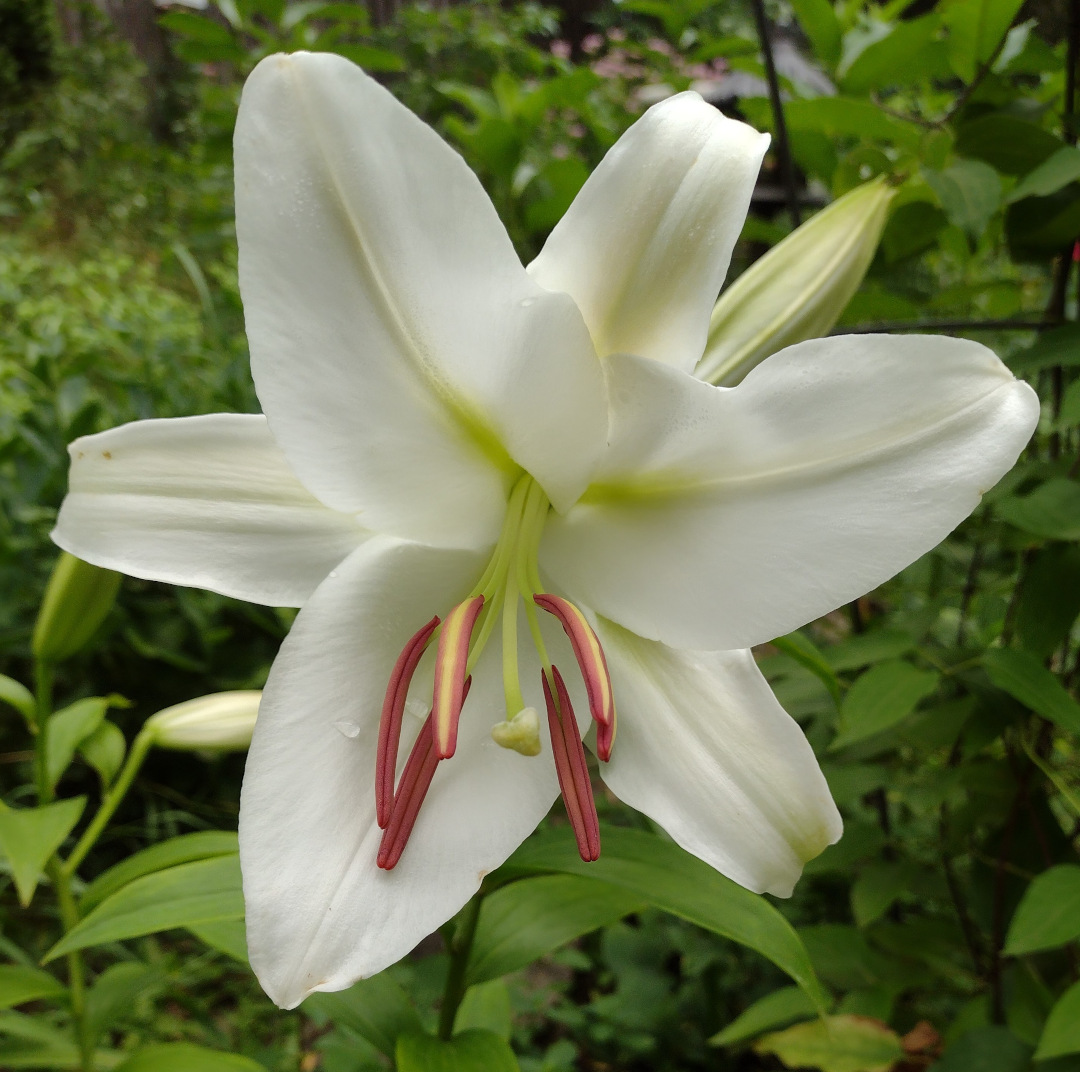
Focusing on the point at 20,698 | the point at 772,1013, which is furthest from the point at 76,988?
the point at 772,1013

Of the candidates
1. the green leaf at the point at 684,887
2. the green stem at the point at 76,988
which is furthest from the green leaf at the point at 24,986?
the green leaf at the point at 684,887

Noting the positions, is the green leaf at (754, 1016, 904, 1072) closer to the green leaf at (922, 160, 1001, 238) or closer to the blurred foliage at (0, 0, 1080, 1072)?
the blurred foliage at (0, 0, 1080, 1072)

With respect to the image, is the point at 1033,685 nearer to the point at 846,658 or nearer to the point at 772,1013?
the point at 846,658

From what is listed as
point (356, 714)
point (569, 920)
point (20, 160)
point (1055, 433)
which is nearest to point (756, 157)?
point (356, 714)

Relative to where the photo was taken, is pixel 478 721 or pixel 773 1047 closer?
pixel 478 721

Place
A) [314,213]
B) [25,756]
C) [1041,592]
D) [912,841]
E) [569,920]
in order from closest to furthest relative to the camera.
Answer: [314,213] → [569,920] → [1041,592] → [912,841] → [25,756]

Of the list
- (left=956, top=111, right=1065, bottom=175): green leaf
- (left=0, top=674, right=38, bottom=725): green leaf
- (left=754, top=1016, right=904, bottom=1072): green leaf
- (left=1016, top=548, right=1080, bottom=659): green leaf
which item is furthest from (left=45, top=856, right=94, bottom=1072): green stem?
(left=956, top=111, right=1065, bottom=175): green leaf

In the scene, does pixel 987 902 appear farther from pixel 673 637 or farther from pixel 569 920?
pixel 673 637
